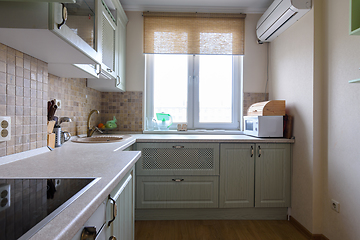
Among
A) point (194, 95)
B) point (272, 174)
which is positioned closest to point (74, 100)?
point (194, 95)

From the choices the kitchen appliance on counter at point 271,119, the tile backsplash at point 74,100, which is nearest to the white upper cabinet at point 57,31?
the tile backsplash at point 74,100

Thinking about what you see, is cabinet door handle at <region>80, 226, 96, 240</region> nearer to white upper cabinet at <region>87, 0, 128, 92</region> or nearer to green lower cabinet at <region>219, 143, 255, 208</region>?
white upper cabinet at <region>87, 0, 128, 92</region>

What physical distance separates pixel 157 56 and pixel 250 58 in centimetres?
130


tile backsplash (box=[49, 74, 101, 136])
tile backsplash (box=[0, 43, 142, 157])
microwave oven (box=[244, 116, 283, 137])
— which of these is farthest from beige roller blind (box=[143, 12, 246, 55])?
tile backsplash (box=[0, 43, 142, 157])

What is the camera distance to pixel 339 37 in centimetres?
177

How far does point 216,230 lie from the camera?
83.7 inches

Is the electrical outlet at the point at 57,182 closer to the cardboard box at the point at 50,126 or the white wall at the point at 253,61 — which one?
the cardboard box at the point at 50,126

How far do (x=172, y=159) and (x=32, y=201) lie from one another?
1693 millimetres

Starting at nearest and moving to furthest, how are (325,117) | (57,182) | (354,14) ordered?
(57,182), (354,14), (325,117)

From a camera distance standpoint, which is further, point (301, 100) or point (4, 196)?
point (301, 100)

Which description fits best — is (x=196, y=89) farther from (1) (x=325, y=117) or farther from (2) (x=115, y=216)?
(2) (x=115, y=216)

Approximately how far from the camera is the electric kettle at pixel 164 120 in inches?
113

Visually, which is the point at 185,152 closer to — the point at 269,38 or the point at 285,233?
the point at 285,233

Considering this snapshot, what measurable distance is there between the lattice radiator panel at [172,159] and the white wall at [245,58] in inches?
40.4
